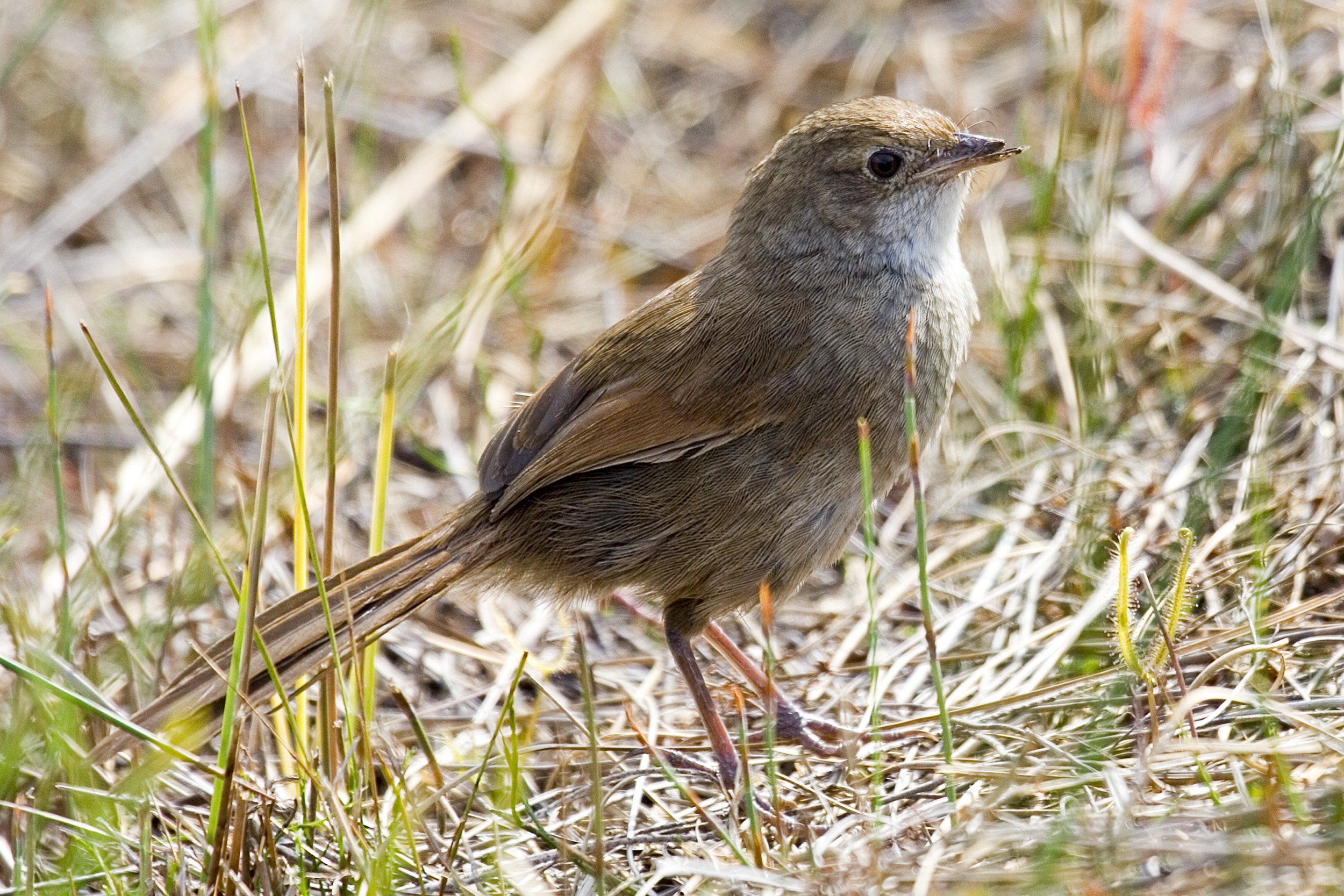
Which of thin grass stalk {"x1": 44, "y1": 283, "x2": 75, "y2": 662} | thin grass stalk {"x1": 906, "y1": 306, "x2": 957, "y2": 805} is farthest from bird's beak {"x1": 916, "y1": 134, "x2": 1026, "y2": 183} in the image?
thin grass stalk {"x1": 44, "y1": 283, "x2": 75, "y2": 662}

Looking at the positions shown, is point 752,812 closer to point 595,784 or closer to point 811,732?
point 595,784

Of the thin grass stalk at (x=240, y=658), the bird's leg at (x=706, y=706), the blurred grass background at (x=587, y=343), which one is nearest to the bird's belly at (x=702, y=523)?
the bird's leg at (x=706, y=706)

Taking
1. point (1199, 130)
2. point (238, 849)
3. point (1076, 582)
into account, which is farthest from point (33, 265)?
point (1199, 130)

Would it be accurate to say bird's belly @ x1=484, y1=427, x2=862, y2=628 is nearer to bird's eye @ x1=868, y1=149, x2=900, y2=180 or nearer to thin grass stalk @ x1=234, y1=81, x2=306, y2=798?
thin grass stalk @ x1=234, y1=81, x2=306, y2=798

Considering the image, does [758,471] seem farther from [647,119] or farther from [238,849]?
[647,119]

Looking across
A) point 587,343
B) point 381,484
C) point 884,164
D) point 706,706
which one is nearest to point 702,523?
point 706,706

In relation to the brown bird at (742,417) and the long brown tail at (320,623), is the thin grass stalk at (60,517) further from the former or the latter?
the brown bird at (742,417)
